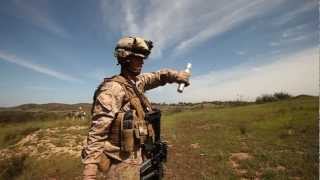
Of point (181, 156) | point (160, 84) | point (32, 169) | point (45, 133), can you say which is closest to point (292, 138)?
point (181, 156)

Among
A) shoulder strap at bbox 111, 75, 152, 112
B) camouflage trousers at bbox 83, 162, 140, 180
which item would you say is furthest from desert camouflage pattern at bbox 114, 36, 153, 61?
camouflage trousers at bbox 83, 162, 140, 180

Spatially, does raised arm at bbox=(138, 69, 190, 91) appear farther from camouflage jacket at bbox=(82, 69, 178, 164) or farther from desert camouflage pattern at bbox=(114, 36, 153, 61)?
camouflage jacket at bbox=(82, 69, 178, 164)

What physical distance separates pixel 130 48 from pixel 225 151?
11081 millimetres

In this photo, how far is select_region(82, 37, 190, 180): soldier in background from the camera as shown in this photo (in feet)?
11.1

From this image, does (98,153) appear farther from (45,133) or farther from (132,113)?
(45,133)

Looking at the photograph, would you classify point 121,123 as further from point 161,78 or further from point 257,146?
point 257,146

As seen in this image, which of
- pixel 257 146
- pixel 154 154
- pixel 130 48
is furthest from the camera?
pixel 257 146

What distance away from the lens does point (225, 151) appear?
1401cm

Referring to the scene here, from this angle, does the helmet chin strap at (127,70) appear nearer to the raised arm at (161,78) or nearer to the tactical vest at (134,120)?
the tactical vest at (134,120)

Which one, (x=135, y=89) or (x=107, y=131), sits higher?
(x=135, y=89)

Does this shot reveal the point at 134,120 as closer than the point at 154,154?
Yes

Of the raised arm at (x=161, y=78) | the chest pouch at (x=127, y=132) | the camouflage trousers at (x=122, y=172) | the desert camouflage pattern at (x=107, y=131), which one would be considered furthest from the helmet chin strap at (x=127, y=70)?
the camouflage trousers at (x=122, y=172)

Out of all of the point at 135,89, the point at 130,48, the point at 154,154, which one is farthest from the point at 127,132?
the point at 130,48

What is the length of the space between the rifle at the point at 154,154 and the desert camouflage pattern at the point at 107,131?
17 centimetres
